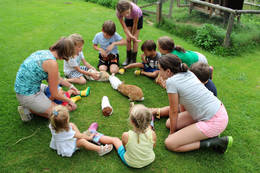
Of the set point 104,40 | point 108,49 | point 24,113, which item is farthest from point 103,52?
point 24,113

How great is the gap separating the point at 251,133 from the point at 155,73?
2.17 metres

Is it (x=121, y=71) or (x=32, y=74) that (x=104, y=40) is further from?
(x=32, y=74)

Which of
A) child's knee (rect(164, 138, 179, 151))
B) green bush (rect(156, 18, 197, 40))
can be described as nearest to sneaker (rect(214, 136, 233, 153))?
child's knee (rect(164, 138, 179, 151))

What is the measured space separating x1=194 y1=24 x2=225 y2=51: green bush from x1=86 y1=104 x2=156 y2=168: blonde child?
4.82m

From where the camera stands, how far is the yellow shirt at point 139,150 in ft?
8.24

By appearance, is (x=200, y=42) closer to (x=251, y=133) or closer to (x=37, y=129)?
(x=251, y=133)

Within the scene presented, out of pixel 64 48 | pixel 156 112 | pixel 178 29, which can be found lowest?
pixel 156 112

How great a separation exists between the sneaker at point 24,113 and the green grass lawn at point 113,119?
0.09 metres

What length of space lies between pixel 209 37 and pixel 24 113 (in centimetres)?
563

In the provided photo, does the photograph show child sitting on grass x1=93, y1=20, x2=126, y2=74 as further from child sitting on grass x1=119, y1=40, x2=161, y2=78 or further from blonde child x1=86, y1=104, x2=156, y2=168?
blonde child x1=86, y1=104, x2=156, y2=168

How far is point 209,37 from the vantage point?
6547mm

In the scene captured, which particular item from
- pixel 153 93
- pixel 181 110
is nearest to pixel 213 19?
pixel 153 93

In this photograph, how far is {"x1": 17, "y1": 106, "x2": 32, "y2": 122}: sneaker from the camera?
10.6 feet

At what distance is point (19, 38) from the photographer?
6.44m
